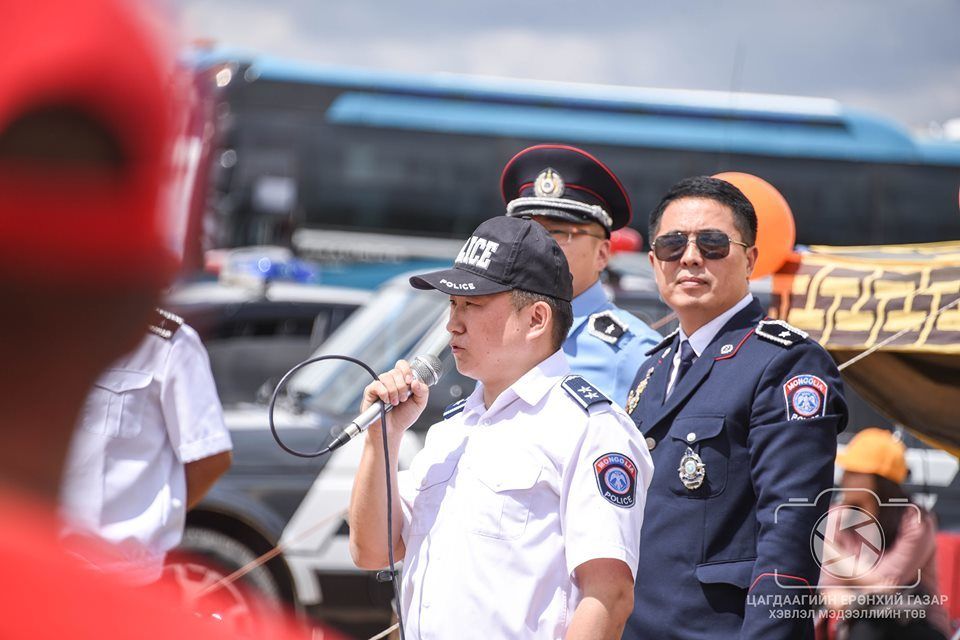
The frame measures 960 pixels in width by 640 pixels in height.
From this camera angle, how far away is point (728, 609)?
271 cm

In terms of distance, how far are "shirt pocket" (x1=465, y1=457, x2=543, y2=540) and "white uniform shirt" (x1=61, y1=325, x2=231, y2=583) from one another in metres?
1.15

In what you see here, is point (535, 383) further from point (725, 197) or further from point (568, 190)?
point (568, 190)

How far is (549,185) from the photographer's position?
380 centimetres

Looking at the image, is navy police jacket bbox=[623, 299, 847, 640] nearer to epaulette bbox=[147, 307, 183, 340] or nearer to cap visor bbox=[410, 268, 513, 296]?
cap visor bbox=[410, 268, 513, 296]

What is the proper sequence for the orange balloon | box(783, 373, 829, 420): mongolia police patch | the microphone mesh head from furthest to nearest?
the orange balloon, box(783, 373, 829, 420): mongolia police patch, the microphone mesh head

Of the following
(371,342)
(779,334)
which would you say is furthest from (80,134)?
(371,342)

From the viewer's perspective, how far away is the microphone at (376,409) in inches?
97.4

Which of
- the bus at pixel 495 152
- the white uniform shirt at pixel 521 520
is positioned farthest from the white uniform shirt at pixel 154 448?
the bus at pixel 495 152

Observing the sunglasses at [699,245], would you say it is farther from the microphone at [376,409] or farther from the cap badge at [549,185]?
the microphone at [376,409]

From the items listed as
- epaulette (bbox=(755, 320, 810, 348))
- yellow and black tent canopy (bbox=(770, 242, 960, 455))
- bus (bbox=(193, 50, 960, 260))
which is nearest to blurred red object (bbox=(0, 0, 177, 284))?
epaulette (bbox=(755, 320, 810, 348))

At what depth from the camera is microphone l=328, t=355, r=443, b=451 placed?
8.12 feet

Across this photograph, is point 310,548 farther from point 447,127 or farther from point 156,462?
point 447,127

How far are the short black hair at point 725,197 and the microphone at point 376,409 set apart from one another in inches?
38.1

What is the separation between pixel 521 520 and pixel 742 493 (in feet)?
2.41
